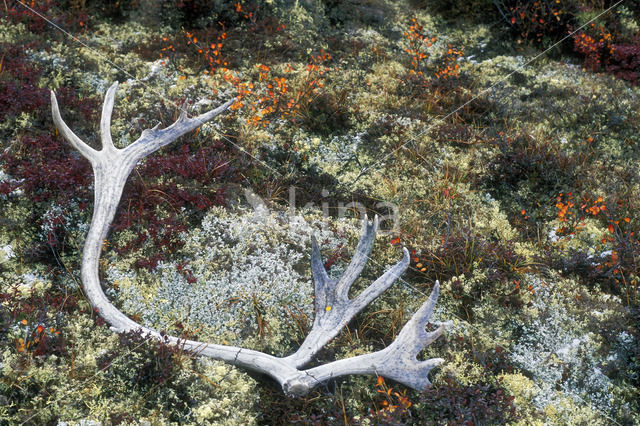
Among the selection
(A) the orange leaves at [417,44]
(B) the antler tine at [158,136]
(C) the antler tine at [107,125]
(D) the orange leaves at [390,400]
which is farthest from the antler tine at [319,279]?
(A) the orange leaves at [417,44]

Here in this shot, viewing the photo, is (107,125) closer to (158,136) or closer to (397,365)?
(158,136)

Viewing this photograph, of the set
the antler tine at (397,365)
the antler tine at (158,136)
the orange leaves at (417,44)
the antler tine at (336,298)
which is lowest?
the antler tine at (397,365)

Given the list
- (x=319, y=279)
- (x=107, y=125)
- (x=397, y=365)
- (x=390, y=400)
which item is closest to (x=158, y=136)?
(x=107, y=125)

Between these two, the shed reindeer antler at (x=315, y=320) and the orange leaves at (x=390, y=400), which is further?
the shed reindeer antler at (x=315, y=320)

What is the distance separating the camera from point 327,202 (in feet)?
22.8

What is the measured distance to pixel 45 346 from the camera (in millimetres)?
4777

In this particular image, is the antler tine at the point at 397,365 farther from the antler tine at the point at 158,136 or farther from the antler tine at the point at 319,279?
the antler tine at the point at 158,136

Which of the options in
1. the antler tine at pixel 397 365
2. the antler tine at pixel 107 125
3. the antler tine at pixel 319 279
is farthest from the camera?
the antler tine at pixel 107 125

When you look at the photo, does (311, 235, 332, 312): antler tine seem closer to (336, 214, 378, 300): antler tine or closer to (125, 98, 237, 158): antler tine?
(336, 214, 378, 300): antler tine

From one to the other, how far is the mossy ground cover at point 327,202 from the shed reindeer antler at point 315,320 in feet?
0.76

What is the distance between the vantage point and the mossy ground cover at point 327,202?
193 inches

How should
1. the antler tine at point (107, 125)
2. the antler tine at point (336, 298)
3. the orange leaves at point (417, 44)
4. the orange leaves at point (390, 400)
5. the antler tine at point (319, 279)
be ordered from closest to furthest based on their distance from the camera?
1. the orange leaves at point (390, 400)
2. the antler tine at point (336, 298)
3. the antler tine at point (319, 279)
4. the antler tine at point (107, 125)
5. the orange leaves at point (417, 44)

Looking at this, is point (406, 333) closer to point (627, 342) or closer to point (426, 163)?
point (627, 342)

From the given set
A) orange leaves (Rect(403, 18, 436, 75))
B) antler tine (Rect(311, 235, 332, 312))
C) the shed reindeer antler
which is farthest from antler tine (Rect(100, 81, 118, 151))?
orange leaves (Rect(403, 18, 436, 75))
